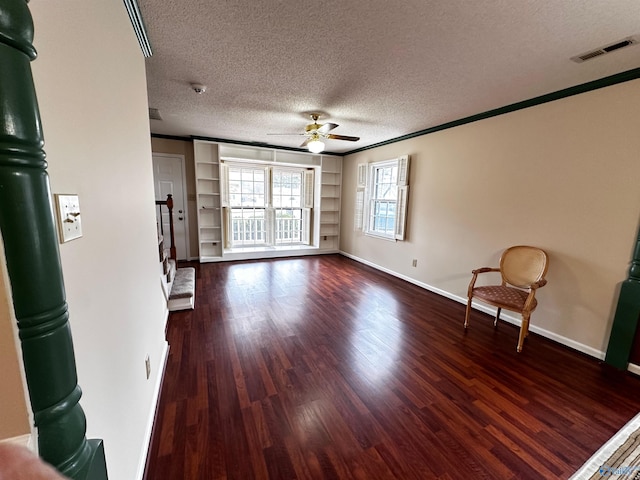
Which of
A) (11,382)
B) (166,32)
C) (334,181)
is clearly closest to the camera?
(11,382)

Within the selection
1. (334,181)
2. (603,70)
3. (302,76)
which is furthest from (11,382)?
(334,181)

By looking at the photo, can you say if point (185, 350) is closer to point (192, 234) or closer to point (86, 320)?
point (86, 320)

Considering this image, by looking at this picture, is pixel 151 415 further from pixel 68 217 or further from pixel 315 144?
pixel 315 144

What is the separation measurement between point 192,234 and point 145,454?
176 inches

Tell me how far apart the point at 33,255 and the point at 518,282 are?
3469 millimetres

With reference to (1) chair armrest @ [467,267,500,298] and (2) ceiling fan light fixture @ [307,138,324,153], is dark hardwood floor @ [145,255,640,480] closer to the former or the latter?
(1) chair armrest @ [467,267,500,298]

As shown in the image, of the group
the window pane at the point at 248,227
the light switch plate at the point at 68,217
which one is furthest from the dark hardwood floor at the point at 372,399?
the window pane at the point at 248,227

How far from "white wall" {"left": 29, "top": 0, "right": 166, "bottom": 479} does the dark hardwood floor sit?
0.42 metres

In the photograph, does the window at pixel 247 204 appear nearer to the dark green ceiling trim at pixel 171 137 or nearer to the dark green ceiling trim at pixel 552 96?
the dark green ceiling trim at pixel 171 137

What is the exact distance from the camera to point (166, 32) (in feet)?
5.84

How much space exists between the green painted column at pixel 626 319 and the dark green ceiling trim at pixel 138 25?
3.85 metres

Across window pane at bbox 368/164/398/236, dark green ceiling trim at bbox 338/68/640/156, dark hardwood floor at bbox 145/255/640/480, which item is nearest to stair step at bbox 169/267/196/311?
dark hardwood floor at bbox 145/255/640/480

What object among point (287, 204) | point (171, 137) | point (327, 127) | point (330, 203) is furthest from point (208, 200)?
point (327, 127)

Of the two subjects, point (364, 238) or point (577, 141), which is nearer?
point (577, 141)
